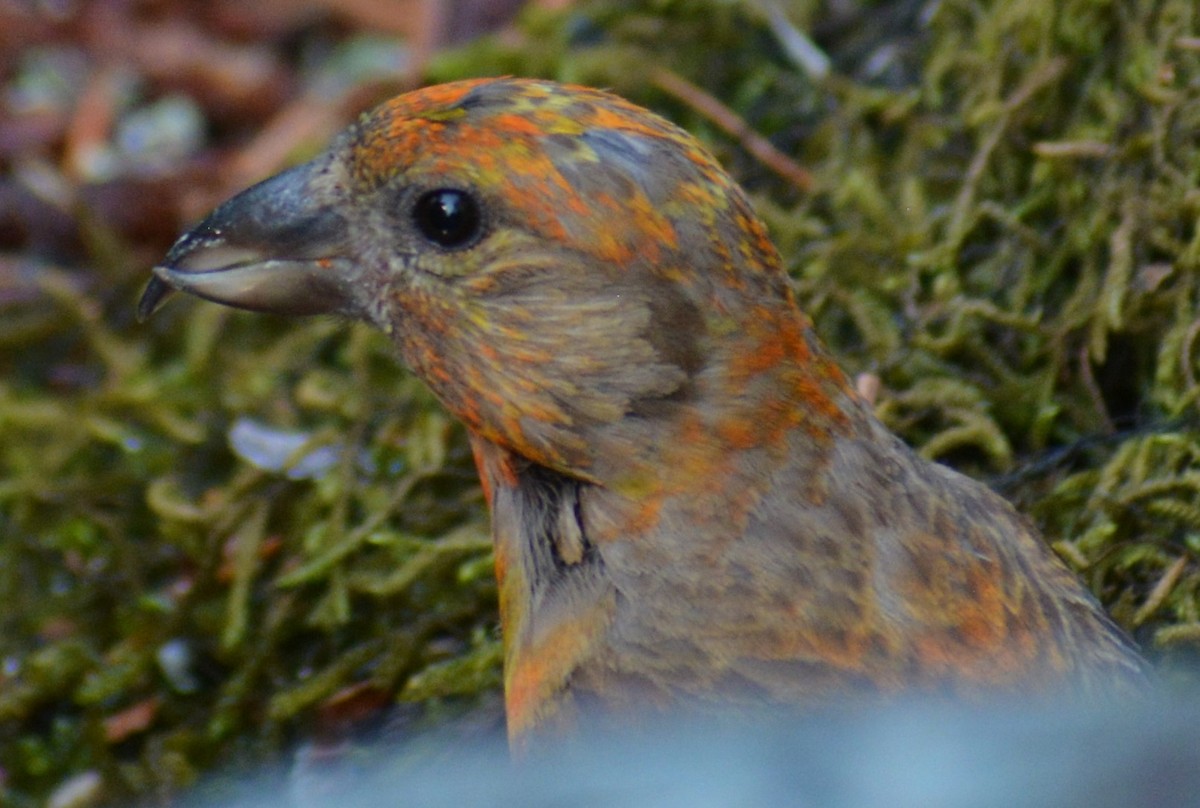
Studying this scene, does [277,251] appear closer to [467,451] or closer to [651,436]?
[651,436]

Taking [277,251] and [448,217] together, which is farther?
[277,251]

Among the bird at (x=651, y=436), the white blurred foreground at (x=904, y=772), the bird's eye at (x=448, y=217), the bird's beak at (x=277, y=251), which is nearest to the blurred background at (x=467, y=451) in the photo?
the bird at (x=651, y=436)

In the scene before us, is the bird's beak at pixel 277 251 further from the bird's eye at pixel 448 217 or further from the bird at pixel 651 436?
the bird's eye at pixel 448 217

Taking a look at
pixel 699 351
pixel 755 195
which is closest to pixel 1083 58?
pixel 755 195

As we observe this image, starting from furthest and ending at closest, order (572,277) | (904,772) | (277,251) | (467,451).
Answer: (467,451) < (277,251) < (572,277) < (904,772)

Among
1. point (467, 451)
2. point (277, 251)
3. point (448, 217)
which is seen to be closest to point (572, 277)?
point (448, 217)

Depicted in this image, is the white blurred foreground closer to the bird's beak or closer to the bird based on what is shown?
the bird

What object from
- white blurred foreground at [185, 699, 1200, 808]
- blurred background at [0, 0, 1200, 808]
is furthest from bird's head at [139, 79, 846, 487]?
white blurred foreground at [185, 699, 1200, 808]

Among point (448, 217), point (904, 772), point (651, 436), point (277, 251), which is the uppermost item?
point (277, 251)
